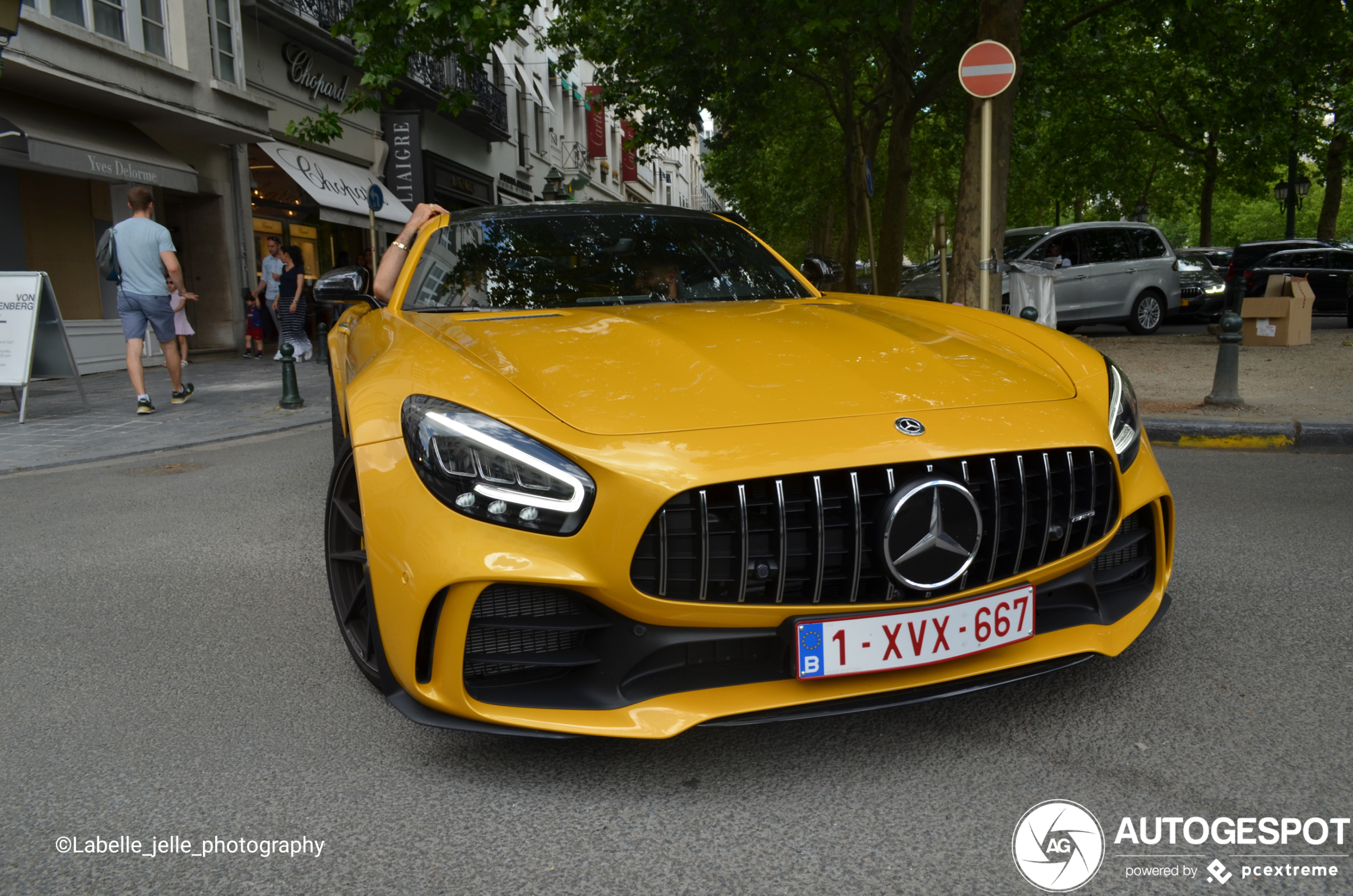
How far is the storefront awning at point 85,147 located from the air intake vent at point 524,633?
12098 mm

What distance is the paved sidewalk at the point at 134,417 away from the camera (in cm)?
750

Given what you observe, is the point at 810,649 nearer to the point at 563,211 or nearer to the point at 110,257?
the point at 563,211

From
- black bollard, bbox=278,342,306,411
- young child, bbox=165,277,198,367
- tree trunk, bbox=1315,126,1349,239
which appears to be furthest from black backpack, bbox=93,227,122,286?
tree trunk, bbox=1315,126,1349,239

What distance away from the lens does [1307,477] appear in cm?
554

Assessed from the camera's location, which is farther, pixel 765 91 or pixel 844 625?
pixel 765 91

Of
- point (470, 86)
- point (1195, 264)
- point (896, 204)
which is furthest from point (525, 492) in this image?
point (470, 86)

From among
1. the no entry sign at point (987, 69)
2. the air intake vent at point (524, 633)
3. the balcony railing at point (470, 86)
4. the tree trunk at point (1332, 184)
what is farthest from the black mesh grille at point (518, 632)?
the tree trunk at point (1332, 184)

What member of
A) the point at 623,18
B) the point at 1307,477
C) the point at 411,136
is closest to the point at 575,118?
the point at 411,136

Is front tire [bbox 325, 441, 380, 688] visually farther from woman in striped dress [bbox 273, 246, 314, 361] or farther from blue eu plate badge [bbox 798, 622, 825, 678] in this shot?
woman in striped dress [bbox 273, 246, 314, 361]

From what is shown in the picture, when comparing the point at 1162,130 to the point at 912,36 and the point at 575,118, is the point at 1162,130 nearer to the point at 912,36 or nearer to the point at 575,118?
the point at 912,36

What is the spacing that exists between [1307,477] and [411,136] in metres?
20.8

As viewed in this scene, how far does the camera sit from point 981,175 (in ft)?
33.1

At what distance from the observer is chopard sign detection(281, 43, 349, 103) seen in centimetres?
1864

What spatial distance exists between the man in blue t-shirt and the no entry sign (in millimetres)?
6821
